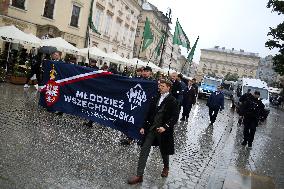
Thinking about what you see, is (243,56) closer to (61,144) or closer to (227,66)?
(227,66)

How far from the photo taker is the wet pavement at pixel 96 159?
6.11 meters

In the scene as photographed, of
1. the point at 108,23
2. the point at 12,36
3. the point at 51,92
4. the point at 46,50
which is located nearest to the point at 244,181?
the point at 51,92

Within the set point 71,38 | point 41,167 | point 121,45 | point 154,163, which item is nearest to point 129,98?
point 154,163

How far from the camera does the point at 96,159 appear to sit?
7.45 m

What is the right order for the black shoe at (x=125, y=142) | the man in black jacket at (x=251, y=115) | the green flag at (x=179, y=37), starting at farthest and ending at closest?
the green flag at (x=179, y=37)
the man in black jacket at (x=251, y=115)
the black shoe at (x=125, y=142)

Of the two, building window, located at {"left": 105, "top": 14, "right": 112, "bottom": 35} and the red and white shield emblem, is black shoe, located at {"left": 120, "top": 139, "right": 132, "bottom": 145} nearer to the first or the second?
the red and white shield emblem

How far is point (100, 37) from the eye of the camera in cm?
3862

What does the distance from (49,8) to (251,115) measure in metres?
22.0

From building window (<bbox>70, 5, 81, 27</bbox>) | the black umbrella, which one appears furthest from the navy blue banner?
building window (<bbox>70, 5, 81, 27</bbox>)

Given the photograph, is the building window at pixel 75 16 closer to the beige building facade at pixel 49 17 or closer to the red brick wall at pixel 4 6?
the beige building facade at pixel 49 17

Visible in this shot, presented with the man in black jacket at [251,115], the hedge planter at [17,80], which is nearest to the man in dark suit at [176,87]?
the man in black jacket at [251,115]

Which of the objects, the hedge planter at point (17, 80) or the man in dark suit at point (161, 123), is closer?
the man in dark suit at point (161, 123)

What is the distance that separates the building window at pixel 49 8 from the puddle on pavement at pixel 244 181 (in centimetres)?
2511

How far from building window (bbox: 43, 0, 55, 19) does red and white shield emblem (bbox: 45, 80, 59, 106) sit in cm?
1966
